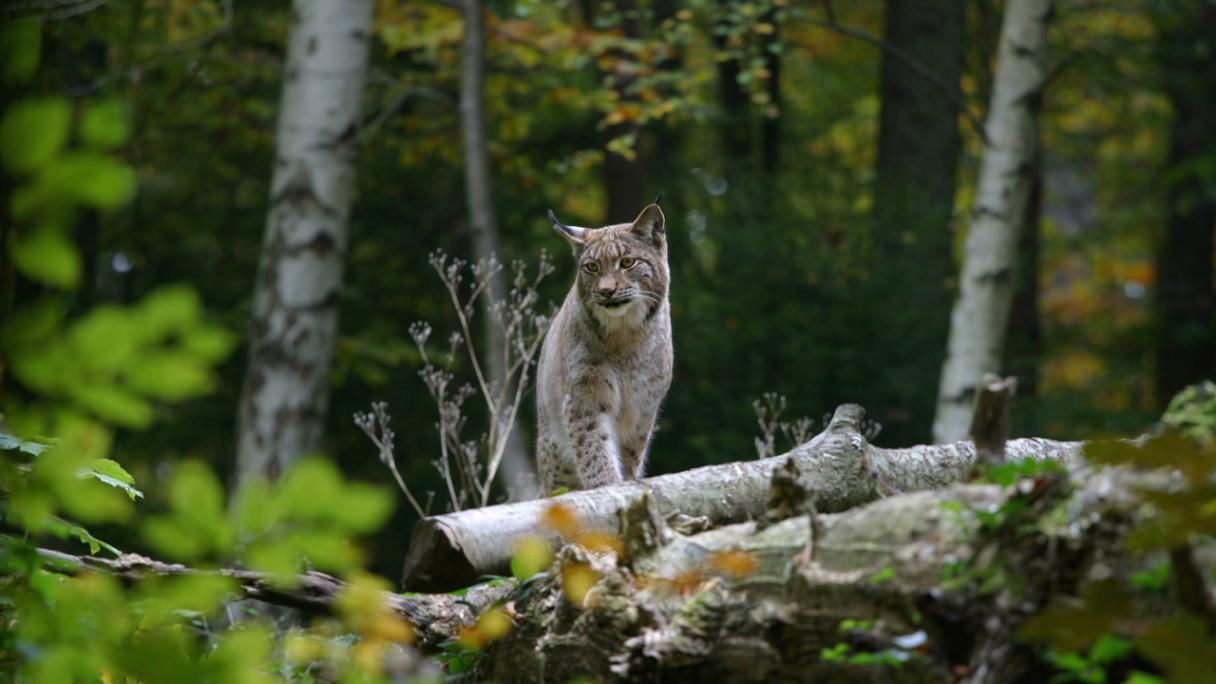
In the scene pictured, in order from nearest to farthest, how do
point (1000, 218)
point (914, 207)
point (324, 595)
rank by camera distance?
1. point (324, 595)
2. point (1000, 218)
3. point (914, 207)

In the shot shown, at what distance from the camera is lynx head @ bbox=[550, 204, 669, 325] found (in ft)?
20.7

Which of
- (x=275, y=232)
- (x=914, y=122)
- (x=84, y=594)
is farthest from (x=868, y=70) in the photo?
(x=84, y=594)

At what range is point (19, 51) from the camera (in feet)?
4.31

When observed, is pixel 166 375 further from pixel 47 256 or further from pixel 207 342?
pixel 47 256

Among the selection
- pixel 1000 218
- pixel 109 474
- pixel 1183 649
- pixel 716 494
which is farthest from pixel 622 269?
pixel 1183 649

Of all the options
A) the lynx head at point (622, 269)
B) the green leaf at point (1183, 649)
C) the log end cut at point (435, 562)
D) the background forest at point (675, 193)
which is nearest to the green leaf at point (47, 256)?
the green leaf at point (1183, 649)

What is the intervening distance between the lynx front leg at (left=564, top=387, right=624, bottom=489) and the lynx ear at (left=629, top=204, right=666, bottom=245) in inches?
36.7

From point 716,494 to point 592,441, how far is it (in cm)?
209

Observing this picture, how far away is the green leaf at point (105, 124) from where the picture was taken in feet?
4.10

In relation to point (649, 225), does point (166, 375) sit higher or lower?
higher

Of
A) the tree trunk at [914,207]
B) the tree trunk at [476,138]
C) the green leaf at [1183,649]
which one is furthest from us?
the tree trunk at [914,207]

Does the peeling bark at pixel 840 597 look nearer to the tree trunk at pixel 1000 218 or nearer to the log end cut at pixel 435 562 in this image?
the log end cut at pixel 435 562

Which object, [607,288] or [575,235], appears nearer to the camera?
[607,288]

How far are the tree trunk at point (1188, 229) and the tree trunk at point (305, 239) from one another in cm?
1015
